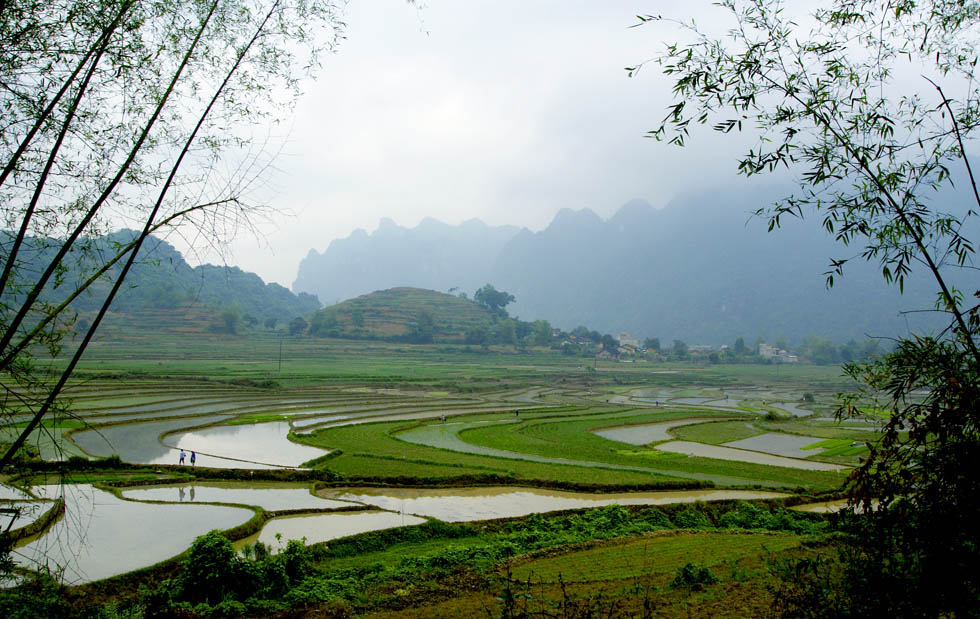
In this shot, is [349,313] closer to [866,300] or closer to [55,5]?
[55,5]

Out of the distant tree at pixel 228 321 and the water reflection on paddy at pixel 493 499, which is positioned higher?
the distant tree at pixel 228 321

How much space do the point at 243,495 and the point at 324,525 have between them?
3344 mm

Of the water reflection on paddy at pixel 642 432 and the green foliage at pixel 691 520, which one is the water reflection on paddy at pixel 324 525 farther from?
the water reflection on paddy at pixel 642 432

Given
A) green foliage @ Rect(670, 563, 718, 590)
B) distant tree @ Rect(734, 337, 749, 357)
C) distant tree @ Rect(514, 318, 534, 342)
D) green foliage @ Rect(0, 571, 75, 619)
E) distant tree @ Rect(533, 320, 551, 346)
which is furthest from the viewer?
distant tree @ Rect(734, 337, 749, 357)

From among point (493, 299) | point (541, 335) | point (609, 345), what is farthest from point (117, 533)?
point (493, 299)

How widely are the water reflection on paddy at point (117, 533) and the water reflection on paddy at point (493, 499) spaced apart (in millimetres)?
3122

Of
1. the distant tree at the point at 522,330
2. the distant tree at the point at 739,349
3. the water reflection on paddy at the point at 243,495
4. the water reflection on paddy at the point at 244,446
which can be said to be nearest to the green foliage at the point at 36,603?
the water reflection on paddy at the point at 243,495

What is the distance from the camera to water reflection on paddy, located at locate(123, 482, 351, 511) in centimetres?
1304

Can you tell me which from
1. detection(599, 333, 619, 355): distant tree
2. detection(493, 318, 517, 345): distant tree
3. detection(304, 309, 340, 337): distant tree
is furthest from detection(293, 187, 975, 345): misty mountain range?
detection(304, 309, 340, 337): distant tree

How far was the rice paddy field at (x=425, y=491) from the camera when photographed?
7680 mm

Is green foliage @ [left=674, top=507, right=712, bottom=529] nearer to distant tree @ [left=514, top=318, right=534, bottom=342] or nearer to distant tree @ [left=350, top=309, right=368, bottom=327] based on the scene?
distant tree @ [left=350, top=309, right=368, bottom=327]

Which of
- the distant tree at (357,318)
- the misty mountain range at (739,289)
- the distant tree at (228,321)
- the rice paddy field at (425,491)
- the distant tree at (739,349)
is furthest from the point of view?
the misty mountain range at (739,289)

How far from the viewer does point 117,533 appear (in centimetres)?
1046

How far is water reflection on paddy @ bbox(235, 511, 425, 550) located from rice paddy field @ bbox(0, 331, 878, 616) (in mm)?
64
